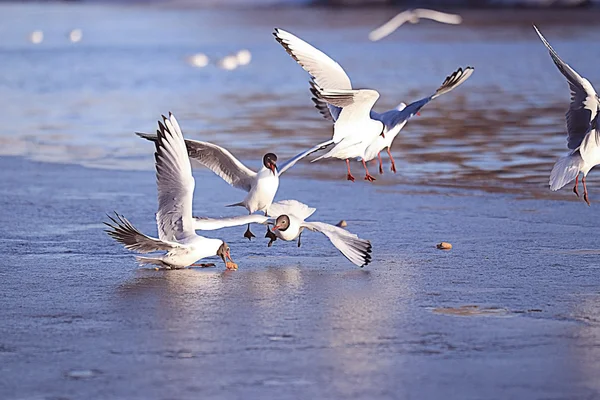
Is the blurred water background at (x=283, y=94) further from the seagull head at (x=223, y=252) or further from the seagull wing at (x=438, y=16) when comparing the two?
the seagull head at (x=223, y=252)

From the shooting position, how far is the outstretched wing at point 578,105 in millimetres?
10266

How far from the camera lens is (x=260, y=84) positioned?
29266 millimetres

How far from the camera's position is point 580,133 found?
1109cm

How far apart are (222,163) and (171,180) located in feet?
3.86

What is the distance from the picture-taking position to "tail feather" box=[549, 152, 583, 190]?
33.5 ft

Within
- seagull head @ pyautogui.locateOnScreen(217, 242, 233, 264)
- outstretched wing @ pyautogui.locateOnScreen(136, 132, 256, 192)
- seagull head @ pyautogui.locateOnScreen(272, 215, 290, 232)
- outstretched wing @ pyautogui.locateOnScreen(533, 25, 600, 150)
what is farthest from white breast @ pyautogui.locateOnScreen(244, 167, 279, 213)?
outstretched wing @ pyautogui.locateOnScreen(533, 25, 600, 150)

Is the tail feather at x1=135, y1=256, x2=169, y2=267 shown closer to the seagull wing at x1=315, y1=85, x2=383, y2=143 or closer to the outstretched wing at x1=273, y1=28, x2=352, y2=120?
the seagull wing at x1=315, y1=85, x2=383, y2=143

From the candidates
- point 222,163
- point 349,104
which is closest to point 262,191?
point 222,163

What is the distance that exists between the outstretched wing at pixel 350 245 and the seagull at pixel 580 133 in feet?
7.24

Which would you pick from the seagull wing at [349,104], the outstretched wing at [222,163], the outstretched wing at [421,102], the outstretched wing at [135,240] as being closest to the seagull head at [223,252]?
the outstretched wing at [135,240]

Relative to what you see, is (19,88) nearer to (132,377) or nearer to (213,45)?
(213,45)

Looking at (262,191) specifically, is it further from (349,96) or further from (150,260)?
(150,260)

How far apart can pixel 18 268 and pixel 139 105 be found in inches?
594

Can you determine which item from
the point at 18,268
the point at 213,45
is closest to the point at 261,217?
the point at 18,268
